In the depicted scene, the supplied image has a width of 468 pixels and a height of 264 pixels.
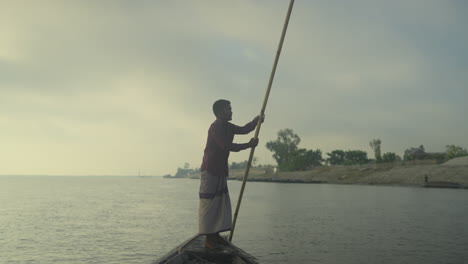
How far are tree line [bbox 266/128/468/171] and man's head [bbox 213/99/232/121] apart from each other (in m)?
104

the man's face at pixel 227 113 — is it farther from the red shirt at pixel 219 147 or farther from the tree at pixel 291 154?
the tree at pixel 291 154

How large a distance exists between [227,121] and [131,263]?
24.0ft

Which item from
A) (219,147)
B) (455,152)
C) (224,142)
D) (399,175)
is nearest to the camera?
(224,142)

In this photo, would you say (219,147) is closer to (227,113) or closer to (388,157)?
(227,113)

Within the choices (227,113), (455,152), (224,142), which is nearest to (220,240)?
(224,142)

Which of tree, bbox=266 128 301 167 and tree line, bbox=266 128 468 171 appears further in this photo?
tree, bbox=266 128 301 167

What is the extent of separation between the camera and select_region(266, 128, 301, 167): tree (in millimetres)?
167250

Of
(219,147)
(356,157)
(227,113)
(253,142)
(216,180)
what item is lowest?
(216,180)

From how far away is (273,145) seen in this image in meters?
170

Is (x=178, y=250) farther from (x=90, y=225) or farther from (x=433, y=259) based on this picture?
(x=90, y=225)

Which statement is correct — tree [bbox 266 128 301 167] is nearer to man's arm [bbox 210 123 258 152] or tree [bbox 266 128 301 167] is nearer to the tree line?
the tree line

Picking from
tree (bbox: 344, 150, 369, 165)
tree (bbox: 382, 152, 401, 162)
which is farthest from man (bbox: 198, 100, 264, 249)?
tree (bbox: 344, 150, 369, 165)

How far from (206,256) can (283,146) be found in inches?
6421

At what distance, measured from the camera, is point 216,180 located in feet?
24.5
